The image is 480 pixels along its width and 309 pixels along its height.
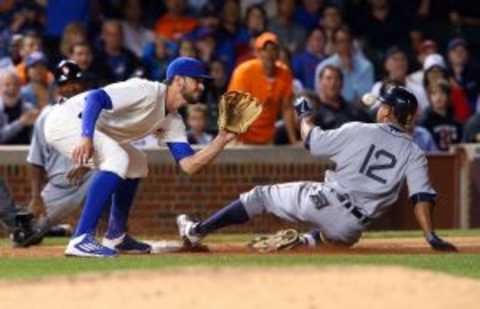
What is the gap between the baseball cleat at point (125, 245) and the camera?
12508 millimetres

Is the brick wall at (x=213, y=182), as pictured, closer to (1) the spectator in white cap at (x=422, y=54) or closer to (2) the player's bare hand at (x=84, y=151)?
(1) the spectator in white cap at (x=422, y=54)

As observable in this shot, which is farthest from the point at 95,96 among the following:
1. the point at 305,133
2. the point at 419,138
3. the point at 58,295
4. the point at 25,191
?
the point at 419,138

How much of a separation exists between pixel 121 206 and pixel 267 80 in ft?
12.9

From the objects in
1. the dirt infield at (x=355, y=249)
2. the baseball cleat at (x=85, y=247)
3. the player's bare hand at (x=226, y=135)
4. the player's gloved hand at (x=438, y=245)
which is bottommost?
the dirt infield at (x=355, y=249)

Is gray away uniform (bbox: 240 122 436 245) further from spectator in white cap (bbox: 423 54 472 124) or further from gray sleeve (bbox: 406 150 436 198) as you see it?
spectator in white cap (bbox: 423 54 472 124)

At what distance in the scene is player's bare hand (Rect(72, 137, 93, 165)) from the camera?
11625mm

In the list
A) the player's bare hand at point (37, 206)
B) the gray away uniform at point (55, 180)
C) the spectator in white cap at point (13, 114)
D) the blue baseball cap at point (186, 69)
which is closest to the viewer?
the blue baseball cap at point (186, 69)

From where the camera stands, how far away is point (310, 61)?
59.4ft

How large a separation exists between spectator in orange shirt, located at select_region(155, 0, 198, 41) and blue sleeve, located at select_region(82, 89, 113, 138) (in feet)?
21.2

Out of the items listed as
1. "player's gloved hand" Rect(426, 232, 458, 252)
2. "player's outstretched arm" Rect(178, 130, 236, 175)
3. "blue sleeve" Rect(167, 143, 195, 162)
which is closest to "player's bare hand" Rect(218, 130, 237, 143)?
"player's outstretched arm" Rect(178, 130, 236, 175)

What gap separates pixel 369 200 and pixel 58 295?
12.1 feet

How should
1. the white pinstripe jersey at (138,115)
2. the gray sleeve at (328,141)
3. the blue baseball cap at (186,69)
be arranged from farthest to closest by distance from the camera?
1. the gray sleeve at (328,141)
2. the blue baseball cap at (186,69)
3. the white pinstripe jersey at (138,115)

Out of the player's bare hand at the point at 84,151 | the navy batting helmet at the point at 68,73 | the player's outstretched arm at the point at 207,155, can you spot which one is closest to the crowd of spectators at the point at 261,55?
the navy batting helmet at the point at 68,73

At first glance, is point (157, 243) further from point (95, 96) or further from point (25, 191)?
point (25, 191)
